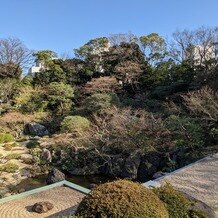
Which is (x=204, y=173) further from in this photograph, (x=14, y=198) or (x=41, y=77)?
(x=41, y=77)

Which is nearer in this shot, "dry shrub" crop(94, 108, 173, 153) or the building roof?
the building roof

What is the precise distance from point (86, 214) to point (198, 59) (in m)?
19.7

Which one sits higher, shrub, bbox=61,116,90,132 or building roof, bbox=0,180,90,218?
shrub, bbox=61,116,90,132

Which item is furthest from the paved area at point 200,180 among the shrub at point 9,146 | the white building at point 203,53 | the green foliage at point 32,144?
the white building at point 203,53

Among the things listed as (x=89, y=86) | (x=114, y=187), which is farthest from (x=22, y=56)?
(x=114, y=187)

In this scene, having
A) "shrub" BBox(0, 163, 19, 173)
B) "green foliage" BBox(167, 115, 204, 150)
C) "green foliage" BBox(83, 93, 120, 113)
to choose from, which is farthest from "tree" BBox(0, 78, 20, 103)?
"green foliage" BBox(167, 115, 204, 150)

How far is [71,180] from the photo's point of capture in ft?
45.0

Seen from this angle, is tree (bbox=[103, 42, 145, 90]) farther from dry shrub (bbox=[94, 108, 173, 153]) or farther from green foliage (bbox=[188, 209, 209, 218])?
green foliage (bbox=[188, 209, 209, 218])

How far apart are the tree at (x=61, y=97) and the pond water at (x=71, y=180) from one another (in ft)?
29.7

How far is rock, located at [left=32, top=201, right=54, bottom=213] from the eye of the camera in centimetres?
757

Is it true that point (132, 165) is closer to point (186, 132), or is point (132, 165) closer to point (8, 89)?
point (186, 132)

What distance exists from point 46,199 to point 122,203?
14.5 ft

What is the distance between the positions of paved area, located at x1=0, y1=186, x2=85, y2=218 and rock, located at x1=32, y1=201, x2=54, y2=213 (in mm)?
89

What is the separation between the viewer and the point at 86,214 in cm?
455
